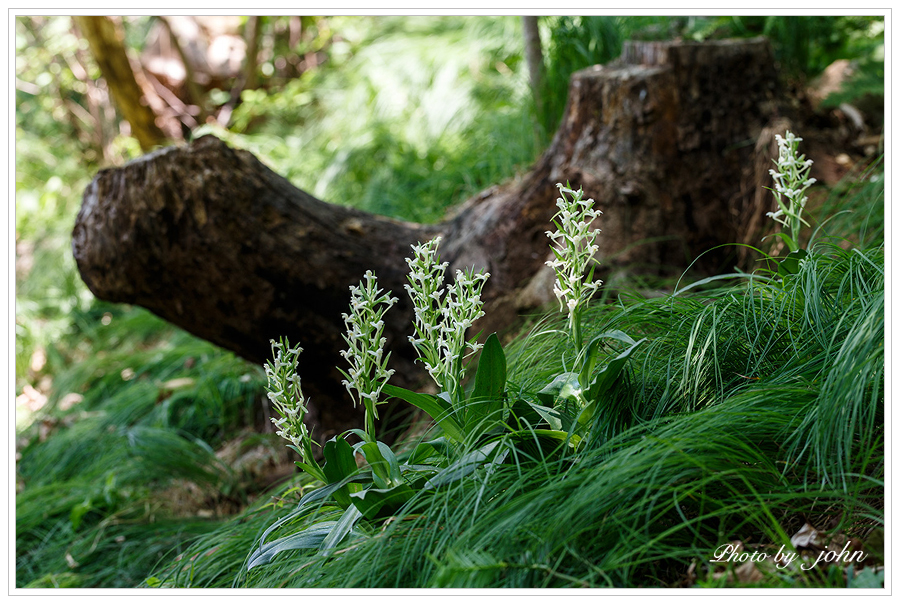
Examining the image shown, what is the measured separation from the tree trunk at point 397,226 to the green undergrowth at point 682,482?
118 centimetres

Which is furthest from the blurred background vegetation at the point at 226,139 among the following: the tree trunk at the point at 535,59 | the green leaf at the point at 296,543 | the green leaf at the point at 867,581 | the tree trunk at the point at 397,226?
the green leaf at the point at 867,581

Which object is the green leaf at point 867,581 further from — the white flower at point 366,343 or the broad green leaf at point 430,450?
the white flower at point 366,343

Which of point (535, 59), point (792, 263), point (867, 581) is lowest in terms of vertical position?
point (867, 581)

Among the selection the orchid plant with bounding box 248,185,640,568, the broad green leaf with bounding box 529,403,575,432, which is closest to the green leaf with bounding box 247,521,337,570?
the orchid plant with bounding box 248,185,640,568

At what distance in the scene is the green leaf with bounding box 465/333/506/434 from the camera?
135 cm

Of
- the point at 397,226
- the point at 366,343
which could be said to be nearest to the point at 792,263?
the point at 366,343

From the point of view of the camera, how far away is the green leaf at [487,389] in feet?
4.43

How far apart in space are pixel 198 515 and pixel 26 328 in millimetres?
3496

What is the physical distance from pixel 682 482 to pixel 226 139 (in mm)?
A: 5440

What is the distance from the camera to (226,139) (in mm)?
5824

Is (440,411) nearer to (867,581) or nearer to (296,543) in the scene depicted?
(296,543)
